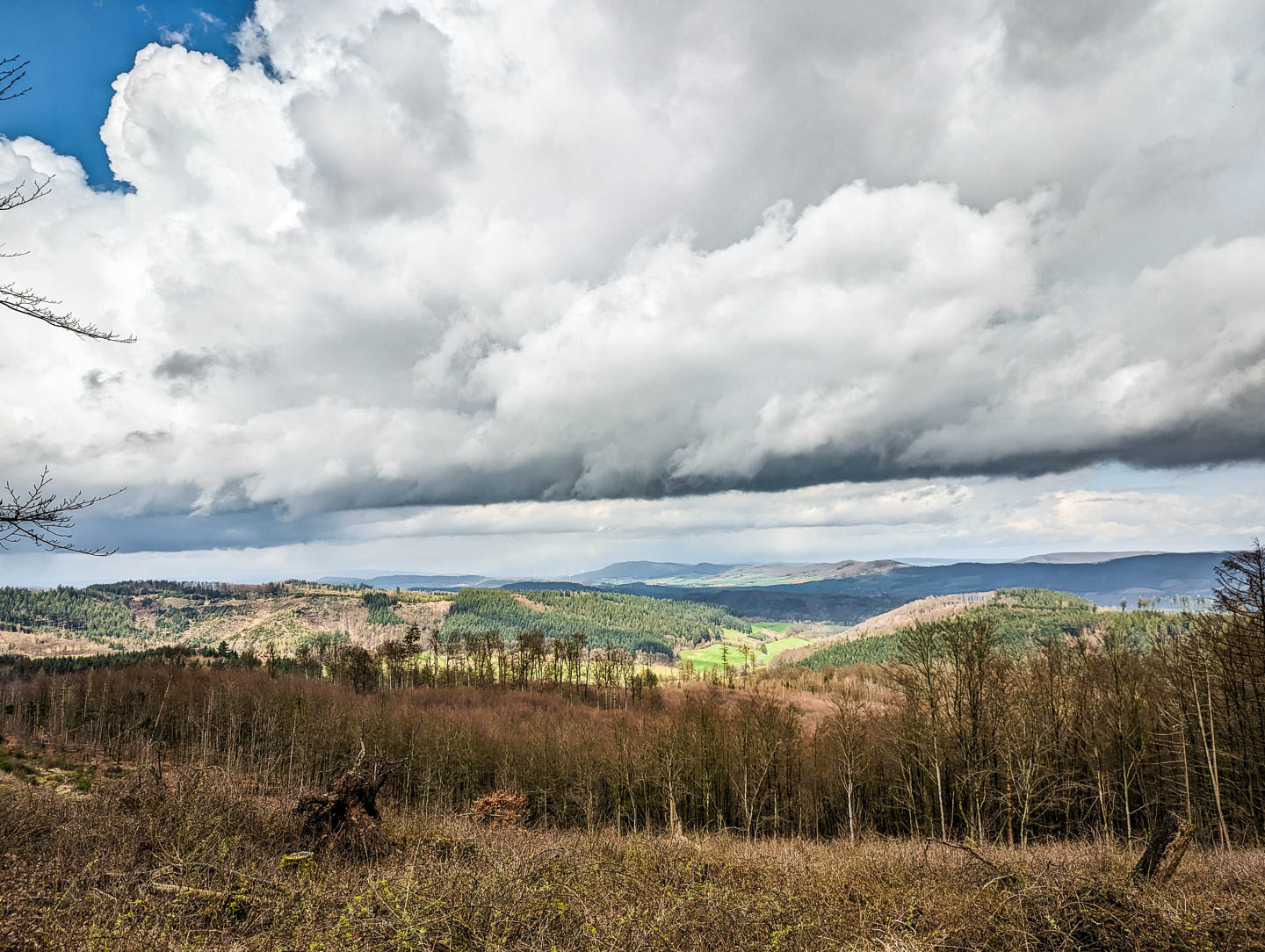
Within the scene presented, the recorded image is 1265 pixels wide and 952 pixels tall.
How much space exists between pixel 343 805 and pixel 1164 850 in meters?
20.3

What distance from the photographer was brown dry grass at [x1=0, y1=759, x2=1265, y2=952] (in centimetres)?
957

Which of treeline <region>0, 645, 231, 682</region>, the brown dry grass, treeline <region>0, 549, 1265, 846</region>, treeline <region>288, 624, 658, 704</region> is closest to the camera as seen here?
the brown dry grass

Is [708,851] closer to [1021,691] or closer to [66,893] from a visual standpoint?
[66,893]

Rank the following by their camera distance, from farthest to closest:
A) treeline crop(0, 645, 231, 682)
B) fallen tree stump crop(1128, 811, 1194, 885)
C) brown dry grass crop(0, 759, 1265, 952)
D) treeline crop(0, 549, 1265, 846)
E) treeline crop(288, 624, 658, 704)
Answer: treeline crop(0, 645, 231, 682)
treeline crop(288, 624, 658, 704)
treeline crop(0, 549, 1265, 846)
fallen tree stump crop(1128, 811, 1194, 885)
brown dry grass crop(0, 759, 1265, 952)

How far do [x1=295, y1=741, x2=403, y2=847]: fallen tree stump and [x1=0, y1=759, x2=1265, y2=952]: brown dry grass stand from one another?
0.80 metres

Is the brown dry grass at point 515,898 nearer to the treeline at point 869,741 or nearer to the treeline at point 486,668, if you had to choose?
the treeline at point 869,741

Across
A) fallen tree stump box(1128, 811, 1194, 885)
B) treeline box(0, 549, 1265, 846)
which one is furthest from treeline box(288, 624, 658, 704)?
fallen tree stump box(1128, 811, 1194, 885)

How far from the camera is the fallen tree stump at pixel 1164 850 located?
11281mm

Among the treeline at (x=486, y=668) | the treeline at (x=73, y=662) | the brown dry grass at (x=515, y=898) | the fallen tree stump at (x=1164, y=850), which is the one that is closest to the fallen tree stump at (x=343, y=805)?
the brown dry grass at (x=515, y=898)

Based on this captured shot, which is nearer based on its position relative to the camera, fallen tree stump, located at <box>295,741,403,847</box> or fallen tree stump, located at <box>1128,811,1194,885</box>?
fallen tree stump, located at <box>1128,811,1194,885</box>

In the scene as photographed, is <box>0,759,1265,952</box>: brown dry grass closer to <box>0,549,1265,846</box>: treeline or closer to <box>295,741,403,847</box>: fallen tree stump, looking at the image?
<box>295,741,403,847</box>: fallen tree stump

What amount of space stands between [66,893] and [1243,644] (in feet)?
161

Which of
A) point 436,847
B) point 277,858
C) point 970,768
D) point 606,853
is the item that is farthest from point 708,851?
point 970,768

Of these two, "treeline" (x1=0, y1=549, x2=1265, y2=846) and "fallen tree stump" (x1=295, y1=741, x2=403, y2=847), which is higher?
"fallen tree stump" (x1=295, y1=741, x2=403, y2=847)
